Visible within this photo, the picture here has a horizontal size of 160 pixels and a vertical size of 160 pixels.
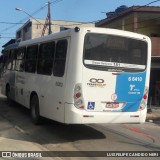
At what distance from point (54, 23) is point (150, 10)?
37091 mm

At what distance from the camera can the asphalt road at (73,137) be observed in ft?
31.9

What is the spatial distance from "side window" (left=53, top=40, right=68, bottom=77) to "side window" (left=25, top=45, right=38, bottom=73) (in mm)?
2265

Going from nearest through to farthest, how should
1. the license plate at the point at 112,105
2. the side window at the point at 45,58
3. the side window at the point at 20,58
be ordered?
the license plate at the point at 112,105 → the side window at the point at 45,58 → the side window at the point at 20,58

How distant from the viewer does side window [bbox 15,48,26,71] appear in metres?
15.1

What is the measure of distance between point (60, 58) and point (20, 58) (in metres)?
4.96

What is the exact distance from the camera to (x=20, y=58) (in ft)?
50.9

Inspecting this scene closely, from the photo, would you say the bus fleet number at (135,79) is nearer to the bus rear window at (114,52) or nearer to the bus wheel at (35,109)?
the bus rear window at (114,52)

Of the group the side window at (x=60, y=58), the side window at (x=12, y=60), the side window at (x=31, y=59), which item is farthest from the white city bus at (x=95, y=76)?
the side window at (x=12, y=60)

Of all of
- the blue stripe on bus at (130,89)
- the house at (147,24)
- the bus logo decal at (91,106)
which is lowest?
the bus logo decal at (91,106)

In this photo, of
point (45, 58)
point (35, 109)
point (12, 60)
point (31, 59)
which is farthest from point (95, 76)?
point (12, 60)

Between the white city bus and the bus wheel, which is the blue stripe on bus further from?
the bus wheel

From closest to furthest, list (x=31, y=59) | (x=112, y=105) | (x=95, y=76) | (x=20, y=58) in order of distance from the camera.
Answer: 1. (x=95, y=76)
2. (x=112, y=105)
3. (x=31, y=59)
4. (x=20, y=58)

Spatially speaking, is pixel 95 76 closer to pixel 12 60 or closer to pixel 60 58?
pixel 60 58

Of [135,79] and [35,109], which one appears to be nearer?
[135,79]
